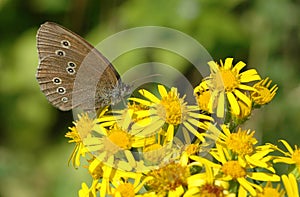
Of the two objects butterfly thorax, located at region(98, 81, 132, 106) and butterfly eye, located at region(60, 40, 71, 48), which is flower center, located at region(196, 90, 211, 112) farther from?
butterfly eye, located at region(60, 40, 71, 48)

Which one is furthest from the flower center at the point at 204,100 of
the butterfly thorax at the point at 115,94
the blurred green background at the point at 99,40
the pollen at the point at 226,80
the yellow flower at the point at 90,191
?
the blurred green background at the point at 99,40

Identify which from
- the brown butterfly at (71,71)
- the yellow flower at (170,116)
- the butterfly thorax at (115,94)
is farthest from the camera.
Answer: the brown butterfly at (71,71)

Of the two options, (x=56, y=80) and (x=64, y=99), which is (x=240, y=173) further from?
(x=56, y=80)

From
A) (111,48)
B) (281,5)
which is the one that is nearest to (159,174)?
(111,48)

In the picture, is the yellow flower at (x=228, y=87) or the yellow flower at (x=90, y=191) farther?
the yellow flower at (x=228, y=87)

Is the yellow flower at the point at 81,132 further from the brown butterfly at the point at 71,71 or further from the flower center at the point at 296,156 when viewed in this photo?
the flower center at the point at 296,156

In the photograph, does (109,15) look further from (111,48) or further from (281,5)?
(281,5)

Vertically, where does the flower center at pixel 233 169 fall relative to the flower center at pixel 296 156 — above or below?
below
